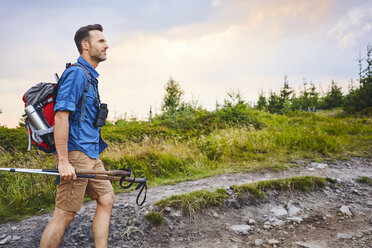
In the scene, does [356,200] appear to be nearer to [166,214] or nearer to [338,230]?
[338,230]

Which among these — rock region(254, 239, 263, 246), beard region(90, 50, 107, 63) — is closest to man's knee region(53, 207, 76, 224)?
beard region(90, 50, 107, 63)

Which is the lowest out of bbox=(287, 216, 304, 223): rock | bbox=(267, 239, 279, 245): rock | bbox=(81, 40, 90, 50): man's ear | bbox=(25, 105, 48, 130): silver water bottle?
bbox=(267, 239, 279, 245): rock

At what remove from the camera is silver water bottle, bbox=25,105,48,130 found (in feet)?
7.52

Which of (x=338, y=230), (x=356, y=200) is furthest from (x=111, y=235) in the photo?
(x=356, y=200)

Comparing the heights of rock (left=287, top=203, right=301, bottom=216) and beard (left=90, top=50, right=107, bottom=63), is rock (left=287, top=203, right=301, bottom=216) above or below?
below

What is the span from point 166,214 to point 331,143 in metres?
6.49

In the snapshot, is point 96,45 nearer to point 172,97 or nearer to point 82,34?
point 82,34

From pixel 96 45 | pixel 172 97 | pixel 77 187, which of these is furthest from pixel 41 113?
pixel 172 97

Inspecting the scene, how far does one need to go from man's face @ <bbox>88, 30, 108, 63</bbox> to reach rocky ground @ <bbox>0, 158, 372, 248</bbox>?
2.46 meters

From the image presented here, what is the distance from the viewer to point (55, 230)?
225 centimetres

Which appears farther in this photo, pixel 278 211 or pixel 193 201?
pixel 278 211

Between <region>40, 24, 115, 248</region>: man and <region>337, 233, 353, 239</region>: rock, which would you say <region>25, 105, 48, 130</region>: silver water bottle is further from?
<region>337, 233, 353, 239</region>: rock

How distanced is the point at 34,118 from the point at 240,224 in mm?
3319

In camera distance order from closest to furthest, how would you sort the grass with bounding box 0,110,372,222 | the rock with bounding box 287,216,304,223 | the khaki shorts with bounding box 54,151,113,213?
the khaki shorts with bounding box 54,151,113,213 < the rock with bounding box 287,216,304,223 < the grass with bounding box 0,110,372,222
